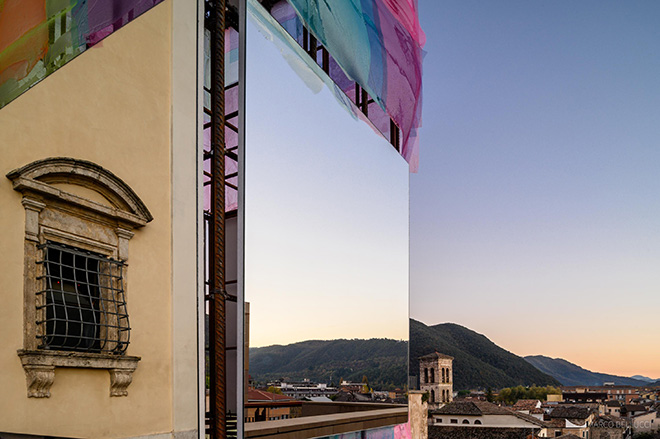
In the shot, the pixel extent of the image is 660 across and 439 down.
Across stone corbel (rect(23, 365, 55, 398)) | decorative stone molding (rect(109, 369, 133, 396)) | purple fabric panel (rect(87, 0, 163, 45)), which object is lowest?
decorative stone molding (rect(109, 369, 133, 396))

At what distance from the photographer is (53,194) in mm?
1566

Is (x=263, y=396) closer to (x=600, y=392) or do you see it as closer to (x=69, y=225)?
(x=69, y=225)

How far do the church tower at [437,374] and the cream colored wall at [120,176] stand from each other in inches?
218

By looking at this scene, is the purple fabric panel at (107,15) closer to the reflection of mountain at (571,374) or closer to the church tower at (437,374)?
the church tower at (437,374)

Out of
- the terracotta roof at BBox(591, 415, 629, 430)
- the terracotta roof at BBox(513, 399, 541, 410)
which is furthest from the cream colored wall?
the terracotta roof at BBox(513, 399, 541, 410)

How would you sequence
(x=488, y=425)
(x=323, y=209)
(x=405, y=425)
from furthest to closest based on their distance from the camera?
(x=488, y=425) → (x=323, y=209) → (x=405, y=425)

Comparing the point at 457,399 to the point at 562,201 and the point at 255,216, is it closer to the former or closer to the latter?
the point at 562,201

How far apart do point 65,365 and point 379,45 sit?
1261 millimetres

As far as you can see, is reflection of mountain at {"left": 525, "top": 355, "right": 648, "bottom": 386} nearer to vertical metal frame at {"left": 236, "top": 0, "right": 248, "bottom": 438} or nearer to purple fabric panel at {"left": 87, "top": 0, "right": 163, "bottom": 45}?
vertical metal frame at {"left": 236, "top": 0, "right": 248, "bottom": 438}

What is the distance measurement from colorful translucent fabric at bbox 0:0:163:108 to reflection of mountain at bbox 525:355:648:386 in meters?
8.71

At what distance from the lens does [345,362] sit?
2518 millimetres

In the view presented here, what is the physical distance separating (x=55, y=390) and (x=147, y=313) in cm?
40

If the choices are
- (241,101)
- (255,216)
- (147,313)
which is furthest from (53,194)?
(255,216)

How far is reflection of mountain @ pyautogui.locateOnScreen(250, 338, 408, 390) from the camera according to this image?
2.42 m
